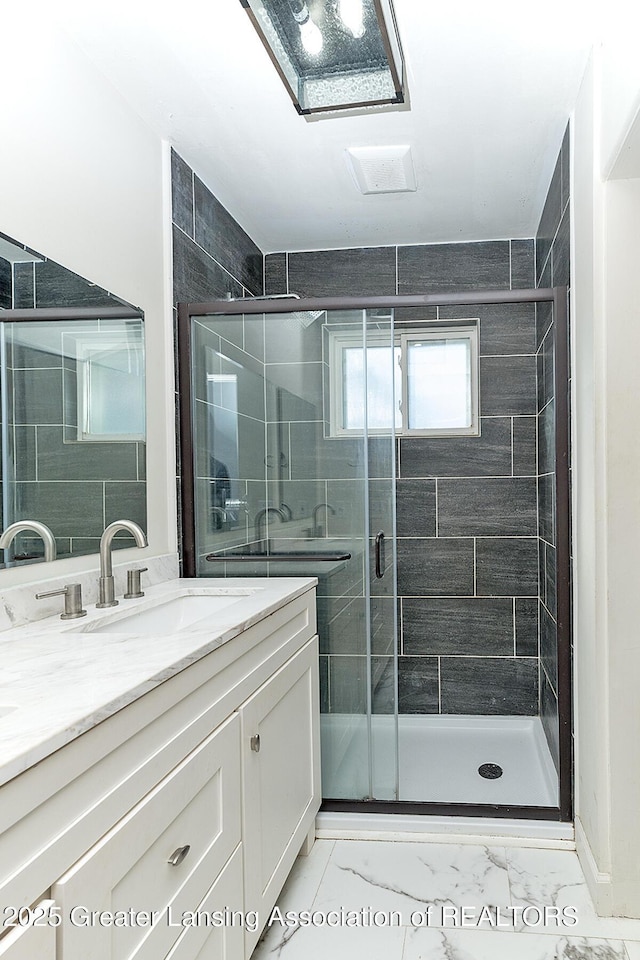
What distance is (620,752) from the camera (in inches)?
80.8

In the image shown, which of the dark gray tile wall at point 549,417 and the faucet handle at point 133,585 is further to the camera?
the dark gray tile wall at point 549,417

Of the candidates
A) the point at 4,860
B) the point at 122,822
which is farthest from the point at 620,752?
the point at 4,860

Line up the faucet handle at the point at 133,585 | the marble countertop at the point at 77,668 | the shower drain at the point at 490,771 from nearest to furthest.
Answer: the marble countertop at the point at 77,668 → the faucet handle at the point at 133,585 → the shower drain at the point at 490,771

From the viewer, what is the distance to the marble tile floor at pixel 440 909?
1915mm

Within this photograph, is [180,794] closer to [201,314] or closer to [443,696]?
[201,314]

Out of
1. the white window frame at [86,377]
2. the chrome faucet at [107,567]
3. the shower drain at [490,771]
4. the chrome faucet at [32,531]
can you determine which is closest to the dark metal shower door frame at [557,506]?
the shower drain at [490,771]

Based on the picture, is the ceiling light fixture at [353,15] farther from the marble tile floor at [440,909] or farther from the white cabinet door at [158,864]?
the marble tile floor at [440,909]

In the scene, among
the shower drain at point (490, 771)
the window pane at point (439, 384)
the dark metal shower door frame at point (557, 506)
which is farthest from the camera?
the window pane at point (439, 384)

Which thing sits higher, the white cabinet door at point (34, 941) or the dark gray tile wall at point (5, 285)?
the dark gray tile wall at point (5, 285)

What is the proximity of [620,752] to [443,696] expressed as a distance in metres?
1.75

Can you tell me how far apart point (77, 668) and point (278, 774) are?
2.94 ft

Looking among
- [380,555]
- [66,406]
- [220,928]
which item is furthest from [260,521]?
[220,928]

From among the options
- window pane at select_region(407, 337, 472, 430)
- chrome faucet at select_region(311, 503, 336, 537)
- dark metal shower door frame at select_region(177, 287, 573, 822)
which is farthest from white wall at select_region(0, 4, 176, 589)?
window pane at select_region(407, 337, 472, 430)

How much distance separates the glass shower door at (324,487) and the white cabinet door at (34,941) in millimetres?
1772
